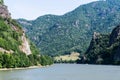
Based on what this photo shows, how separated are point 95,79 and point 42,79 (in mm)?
18177

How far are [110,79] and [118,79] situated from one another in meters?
2.66

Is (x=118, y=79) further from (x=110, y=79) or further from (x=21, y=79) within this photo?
(x=21, y=79)

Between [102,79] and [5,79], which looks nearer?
[5,79]

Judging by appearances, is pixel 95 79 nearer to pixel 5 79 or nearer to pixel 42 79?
pixel 42 79

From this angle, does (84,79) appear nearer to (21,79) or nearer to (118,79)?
(118,79)

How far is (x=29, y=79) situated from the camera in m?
132

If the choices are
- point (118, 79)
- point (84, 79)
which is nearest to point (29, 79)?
point (84, 79)

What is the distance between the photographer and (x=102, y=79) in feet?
447

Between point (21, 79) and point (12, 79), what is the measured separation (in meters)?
3.24

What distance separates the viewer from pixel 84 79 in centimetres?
13725

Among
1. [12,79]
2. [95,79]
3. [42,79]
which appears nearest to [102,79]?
[95,79]

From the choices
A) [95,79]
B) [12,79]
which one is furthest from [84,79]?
[12,79]

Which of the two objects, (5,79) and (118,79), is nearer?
(5,79)

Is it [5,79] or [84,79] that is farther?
[84,79]
